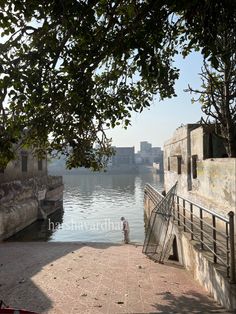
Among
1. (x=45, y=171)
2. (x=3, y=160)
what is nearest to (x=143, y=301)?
(x=3, y=160)

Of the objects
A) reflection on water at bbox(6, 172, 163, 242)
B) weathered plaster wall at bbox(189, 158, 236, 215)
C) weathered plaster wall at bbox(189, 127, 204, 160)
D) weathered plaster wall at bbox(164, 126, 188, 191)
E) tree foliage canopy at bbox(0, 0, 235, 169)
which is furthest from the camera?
reflection on water at bbox(6, 172, 163, 242)

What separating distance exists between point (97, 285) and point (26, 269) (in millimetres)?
3085

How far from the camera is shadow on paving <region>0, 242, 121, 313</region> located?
7.84 m

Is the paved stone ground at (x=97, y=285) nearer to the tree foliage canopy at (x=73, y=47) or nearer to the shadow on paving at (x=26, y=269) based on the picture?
the shadow on paving at (x=26, y=269)

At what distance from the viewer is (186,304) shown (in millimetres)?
7234

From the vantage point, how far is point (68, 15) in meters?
6.13

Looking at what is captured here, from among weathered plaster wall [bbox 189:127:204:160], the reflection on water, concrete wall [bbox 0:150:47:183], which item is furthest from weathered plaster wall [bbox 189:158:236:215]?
concrete wall [bbox 0:150:47:183]

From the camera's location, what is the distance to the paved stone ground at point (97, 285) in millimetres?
7270

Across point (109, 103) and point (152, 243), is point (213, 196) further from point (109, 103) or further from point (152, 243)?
point (109, 103)

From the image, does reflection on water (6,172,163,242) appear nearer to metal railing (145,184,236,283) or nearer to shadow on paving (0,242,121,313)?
shadow on paving (0,242,121,313)

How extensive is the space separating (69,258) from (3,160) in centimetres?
564

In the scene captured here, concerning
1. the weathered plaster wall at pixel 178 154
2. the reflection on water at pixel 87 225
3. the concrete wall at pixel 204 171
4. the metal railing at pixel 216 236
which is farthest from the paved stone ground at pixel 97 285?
the reflection on water at pixel 87 225

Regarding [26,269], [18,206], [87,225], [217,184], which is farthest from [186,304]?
[87,225]

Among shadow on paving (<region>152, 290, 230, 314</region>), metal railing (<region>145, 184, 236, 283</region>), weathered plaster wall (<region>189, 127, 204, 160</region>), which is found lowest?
shadow on paving (<region>152, 290, 230, 314</region>)
